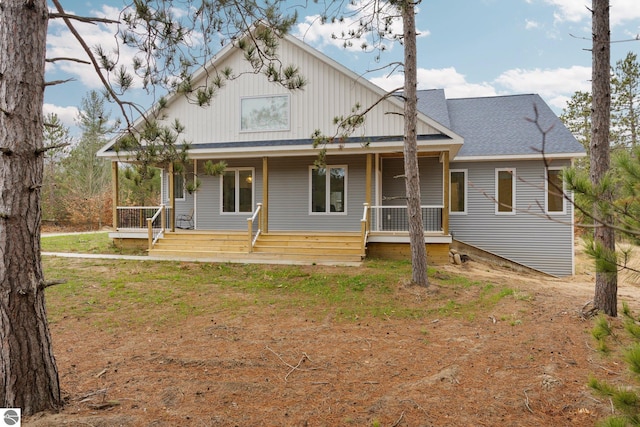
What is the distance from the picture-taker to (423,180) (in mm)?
13344

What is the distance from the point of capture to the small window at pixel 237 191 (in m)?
13.9

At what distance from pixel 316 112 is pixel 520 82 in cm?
1876

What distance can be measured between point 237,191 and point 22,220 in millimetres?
10932

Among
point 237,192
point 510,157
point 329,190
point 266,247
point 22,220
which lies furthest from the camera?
point 237,192

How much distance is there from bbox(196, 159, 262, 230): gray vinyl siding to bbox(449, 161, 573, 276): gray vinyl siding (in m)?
6.98

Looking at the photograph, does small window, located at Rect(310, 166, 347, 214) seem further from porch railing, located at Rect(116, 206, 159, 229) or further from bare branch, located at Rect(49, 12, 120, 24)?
bare branch, located at Rect(49, 12, 120, 24)

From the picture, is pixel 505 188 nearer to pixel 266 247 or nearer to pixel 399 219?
pixel 399 219

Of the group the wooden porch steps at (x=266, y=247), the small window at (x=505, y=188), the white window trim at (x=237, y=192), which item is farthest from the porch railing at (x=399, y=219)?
the white window trim at (x=237, y=192)

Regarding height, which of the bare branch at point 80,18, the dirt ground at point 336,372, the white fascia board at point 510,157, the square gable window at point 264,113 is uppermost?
the square gable window at point 264,113

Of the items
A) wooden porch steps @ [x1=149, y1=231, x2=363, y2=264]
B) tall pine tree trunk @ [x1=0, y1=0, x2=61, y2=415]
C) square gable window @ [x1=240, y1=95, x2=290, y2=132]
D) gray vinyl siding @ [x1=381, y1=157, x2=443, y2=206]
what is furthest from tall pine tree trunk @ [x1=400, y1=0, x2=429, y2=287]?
tall pine tree trunk @ [x1=0, y1=0, x2=61, y2=415]

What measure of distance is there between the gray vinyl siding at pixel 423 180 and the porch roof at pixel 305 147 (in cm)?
94

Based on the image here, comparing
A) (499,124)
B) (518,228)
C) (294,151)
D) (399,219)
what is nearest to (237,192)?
(294,151)

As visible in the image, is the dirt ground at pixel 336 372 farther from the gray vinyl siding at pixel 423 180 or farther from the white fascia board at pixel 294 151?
the gray vinyl siding at pixel 423 180

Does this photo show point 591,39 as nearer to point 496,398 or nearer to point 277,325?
point 496,398
